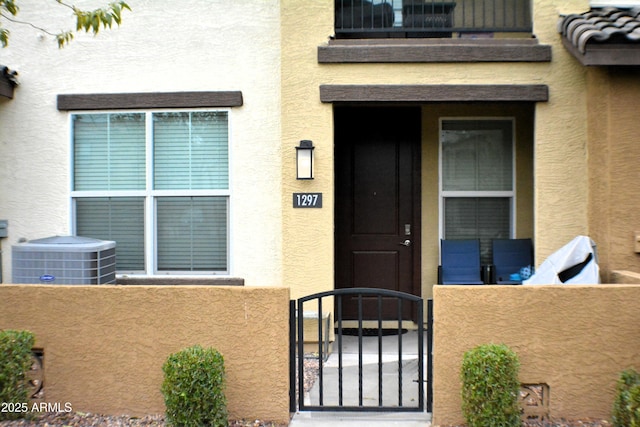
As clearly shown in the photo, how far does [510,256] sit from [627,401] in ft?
10.8

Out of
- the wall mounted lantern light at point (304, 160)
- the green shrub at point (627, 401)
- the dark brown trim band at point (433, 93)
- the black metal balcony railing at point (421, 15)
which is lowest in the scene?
the green shrub at point (627, 401)

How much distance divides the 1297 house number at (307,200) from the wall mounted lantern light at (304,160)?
0.21m

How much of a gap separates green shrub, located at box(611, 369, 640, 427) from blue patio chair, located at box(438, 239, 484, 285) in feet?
9.54

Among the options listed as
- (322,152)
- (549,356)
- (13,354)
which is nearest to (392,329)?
(322,152)

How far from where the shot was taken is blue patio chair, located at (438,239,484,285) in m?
7.25

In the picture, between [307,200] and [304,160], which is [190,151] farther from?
[307,200]

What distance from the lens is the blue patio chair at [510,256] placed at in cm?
726

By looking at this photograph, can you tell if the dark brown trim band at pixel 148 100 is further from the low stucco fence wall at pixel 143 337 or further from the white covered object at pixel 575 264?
the white covered object at pixel 575 264

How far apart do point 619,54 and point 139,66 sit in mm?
5290

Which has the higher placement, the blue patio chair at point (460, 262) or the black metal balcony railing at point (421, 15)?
the black metal balcony railing at point (421, 15)

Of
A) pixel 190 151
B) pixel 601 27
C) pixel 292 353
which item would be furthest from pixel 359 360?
pixel 601 27

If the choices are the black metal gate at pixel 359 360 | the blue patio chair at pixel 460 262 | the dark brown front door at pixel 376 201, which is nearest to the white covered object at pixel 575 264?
the blue patio chair at pixel 460 262

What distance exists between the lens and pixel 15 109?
716 cm

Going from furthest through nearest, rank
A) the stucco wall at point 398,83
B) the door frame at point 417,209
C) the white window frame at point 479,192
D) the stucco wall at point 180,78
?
1. the door frame at point 417,209
2. the white window frame at point 479,192
3. the stucco wall at point 180,78
4. the stucco wall at point 398,83
